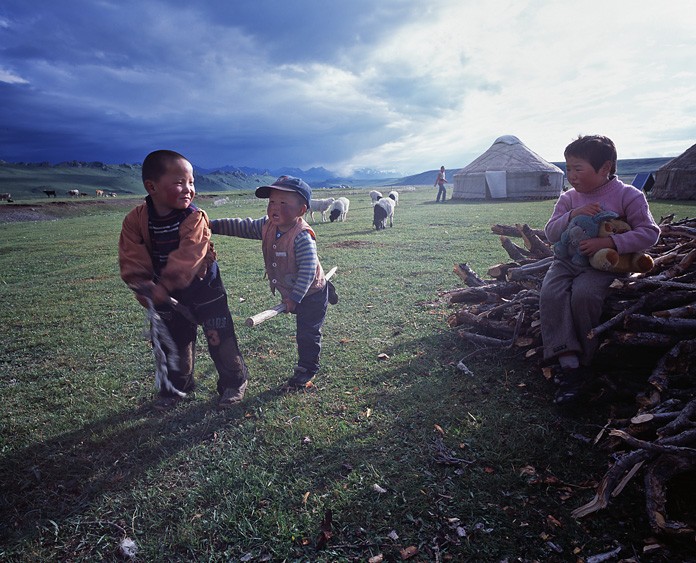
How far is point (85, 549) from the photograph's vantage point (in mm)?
2510

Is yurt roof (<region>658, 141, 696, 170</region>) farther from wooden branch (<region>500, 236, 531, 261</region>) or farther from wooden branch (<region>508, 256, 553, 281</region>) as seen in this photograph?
wooden branch (<region>508, 256, 553, 281</region>)

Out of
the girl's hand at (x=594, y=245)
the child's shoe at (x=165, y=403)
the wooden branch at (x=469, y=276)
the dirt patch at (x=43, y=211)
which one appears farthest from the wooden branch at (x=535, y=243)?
the dirt patch at (x=43, y=211)

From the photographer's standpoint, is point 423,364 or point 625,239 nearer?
point 625,239

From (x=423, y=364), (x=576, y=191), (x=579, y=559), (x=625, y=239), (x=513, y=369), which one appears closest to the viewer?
(x=579, y=559)

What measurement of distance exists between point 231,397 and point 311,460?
138 centimetres

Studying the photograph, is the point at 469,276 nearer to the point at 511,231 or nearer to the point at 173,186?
the point at 511,231

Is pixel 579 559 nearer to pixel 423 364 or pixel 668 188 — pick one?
pixel 423 364

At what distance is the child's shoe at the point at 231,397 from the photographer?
4008 mm

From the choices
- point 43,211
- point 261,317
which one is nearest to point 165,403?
point 261,317

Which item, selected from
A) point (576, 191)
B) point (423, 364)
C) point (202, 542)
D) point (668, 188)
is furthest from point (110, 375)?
point (668, 188)

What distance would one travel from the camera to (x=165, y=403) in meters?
4.04

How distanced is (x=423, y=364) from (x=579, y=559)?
2.62 m

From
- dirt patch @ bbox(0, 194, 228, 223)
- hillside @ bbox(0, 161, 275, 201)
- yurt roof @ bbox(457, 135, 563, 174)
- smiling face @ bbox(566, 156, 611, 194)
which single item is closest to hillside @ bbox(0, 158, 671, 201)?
hillside @ bbox(0, 161, 275, 201)

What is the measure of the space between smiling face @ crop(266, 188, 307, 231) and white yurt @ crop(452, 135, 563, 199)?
1282 inches
